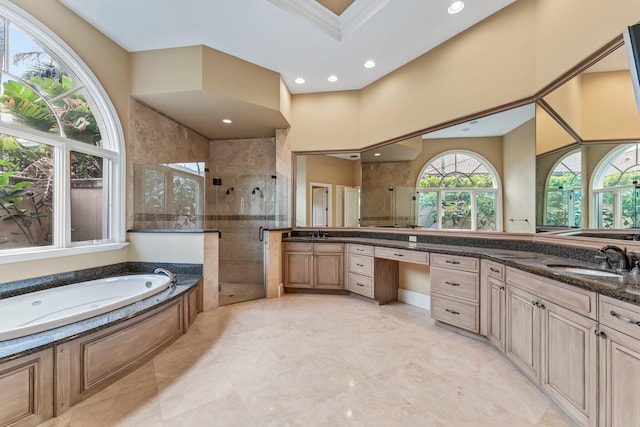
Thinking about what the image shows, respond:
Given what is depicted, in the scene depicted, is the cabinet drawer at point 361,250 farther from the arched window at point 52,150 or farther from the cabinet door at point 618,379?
the arched window at point 52,150

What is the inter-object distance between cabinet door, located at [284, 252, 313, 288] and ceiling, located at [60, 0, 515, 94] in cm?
273

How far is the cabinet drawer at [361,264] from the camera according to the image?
3484 millimetres

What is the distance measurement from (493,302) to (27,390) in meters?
3.26

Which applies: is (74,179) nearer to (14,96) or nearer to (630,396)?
(14,96)

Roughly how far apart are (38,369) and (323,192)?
11.4ft

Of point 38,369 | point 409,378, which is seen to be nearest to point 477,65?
point 409,378

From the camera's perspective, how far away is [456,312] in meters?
2.59

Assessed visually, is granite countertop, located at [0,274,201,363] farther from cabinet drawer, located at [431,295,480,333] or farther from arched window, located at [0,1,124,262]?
cabinet drawer, located at [431,295,480,333]

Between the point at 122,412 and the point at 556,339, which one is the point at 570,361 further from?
the point at 122,412

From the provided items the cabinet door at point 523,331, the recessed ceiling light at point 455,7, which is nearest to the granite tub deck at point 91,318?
the cabinet door at point 523,331

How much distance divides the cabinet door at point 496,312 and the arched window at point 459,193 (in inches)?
31.7

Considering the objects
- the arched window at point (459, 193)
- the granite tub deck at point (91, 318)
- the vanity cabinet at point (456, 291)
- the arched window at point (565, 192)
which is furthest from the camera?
the arched window at point (459, 193)

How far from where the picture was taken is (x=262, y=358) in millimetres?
2139

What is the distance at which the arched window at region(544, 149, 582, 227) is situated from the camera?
6.92 feet
